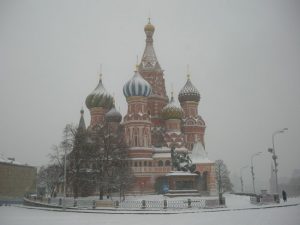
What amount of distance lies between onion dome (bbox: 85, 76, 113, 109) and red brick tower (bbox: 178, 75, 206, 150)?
14714 mm

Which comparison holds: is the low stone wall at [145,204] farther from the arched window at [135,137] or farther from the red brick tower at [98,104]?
the red brick tower at [98,104]

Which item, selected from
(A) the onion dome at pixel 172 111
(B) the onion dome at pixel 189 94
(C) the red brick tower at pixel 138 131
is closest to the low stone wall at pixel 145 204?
(C) the red brick tower at pixel 138 131

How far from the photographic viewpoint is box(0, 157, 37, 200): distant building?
59.3m

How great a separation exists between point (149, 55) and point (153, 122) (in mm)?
14978

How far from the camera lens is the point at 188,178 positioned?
4691 centimetres

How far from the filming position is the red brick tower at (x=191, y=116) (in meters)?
69.8

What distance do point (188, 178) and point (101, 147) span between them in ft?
40.2

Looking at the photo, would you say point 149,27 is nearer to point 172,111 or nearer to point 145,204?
point 172,111

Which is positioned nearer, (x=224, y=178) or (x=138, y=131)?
(x=138, y=131)

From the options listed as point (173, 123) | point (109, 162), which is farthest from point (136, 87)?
point (109, 162)

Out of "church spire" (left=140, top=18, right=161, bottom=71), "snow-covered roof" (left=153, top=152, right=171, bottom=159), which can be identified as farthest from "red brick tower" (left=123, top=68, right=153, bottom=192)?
"church spire" (left=140, top=18, right=161, bottom=71)

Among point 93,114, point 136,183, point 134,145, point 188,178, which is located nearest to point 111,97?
point 93,114

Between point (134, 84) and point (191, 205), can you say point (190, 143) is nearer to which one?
point (134, 84)

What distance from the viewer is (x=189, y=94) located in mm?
72375
